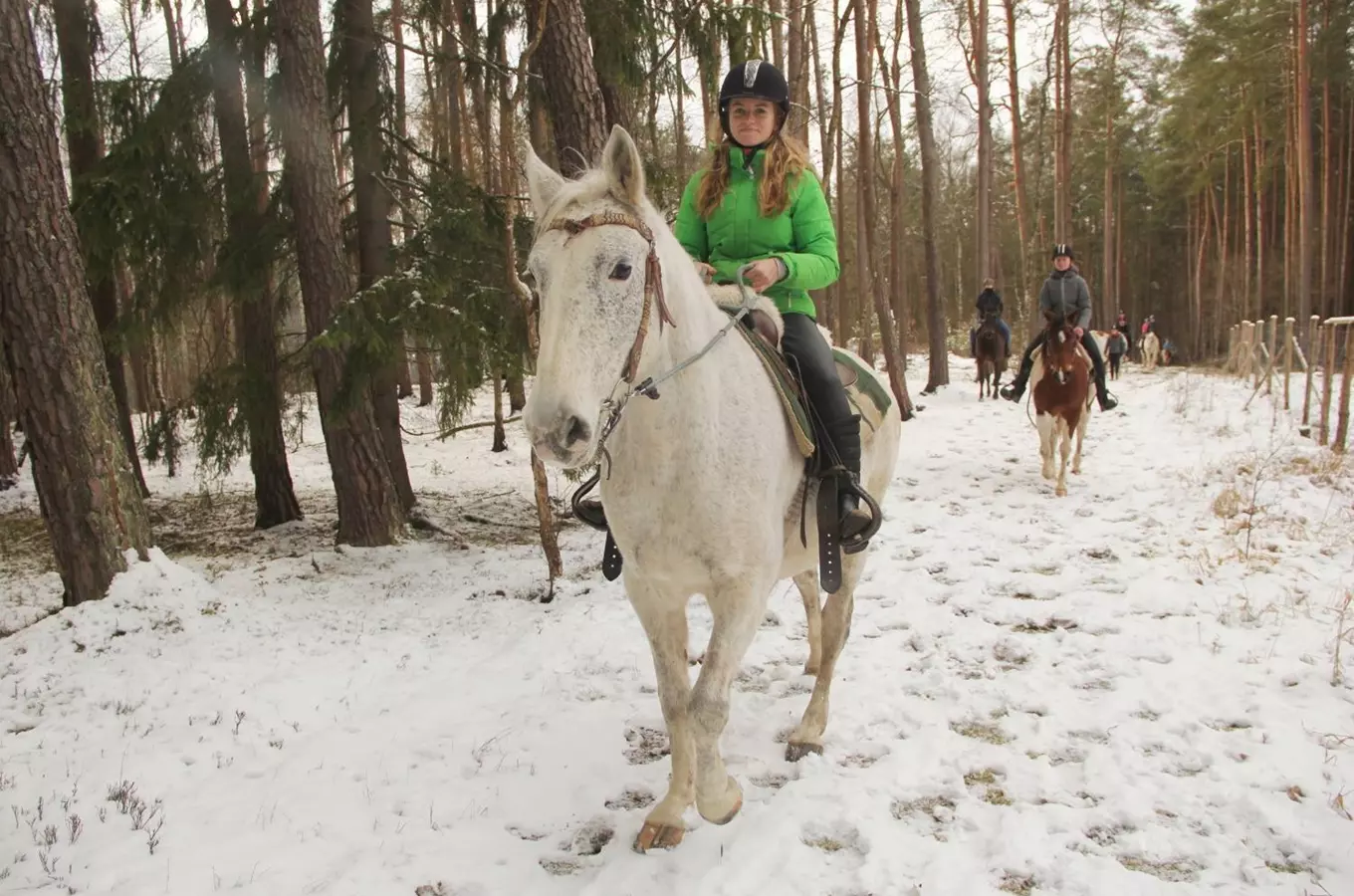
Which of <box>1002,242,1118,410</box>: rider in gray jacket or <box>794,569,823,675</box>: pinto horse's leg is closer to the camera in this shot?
<box>794,569,823,675</box>: pinto horse's leg

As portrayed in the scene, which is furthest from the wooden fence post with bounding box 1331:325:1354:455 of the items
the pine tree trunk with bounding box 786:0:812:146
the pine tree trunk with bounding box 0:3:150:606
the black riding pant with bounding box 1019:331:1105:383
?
the pine tree trunk with bounding box 0:3:150:606

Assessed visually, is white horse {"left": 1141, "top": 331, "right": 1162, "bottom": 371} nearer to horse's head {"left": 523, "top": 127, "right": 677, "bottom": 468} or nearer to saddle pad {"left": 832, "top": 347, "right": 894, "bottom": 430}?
saddle pad {"left": 832, "top": 347, "right": 894, "bottom": 430}

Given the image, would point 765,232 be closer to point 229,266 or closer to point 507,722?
point 507,722

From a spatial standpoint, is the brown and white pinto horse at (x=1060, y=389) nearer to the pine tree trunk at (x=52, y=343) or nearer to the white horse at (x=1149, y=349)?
the pine tree trunk at (x=52, y=343)

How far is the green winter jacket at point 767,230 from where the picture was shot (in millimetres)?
3424

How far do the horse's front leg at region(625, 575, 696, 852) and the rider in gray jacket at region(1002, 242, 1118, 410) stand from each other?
28.4ft

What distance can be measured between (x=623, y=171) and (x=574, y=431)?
93 centimetres

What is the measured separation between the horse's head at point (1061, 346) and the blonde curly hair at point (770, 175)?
24.5 feet

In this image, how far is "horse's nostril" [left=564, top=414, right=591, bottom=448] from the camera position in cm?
200

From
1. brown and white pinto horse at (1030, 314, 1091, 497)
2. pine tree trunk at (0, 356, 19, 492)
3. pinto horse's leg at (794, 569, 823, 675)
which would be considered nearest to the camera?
pinto horse's leg at (794, 569, 823, 675)

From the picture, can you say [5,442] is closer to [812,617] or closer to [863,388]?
[812,617]

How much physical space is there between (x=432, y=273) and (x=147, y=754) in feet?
14.9

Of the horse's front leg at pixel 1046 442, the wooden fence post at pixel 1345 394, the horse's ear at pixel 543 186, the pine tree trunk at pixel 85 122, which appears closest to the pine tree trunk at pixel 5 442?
the pine tree trunk at pixel 85 122

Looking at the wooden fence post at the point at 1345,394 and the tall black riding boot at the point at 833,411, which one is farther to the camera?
the wooden fence post at the point at 1345,394
